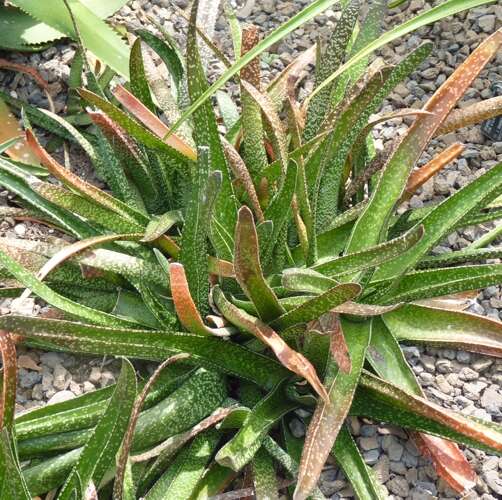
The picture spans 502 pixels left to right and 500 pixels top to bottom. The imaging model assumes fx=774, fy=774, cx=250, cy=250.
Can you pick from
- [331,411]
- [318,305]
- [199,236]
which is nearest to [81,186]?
[199,236]

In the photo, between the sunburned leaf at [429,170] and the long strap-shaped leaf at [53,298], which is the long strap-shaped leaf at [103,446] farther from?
the sunburned leaf at [429,170]

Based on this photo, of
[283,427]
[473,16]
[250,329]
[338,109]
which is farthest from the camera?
A: [473,16]

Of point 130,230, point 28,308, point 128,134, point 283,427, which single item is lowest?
point 283,427

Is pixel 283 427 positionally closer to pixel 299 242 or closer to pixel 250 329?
pixel 250 329

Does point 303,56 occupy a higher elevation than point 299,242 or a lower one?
higher

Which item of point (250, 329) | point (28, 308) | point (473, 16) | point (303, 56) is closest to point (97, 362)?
point (28, 308)

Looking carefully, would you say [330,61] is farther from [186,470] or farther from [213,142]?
[186,470]

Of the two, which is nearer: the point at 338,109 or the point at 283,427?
the point at 283,427

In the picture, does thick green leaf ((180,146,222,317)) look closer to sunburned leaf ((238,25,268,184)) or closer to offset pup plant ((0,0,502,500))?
offset pup plant ((0,0,502,500))
